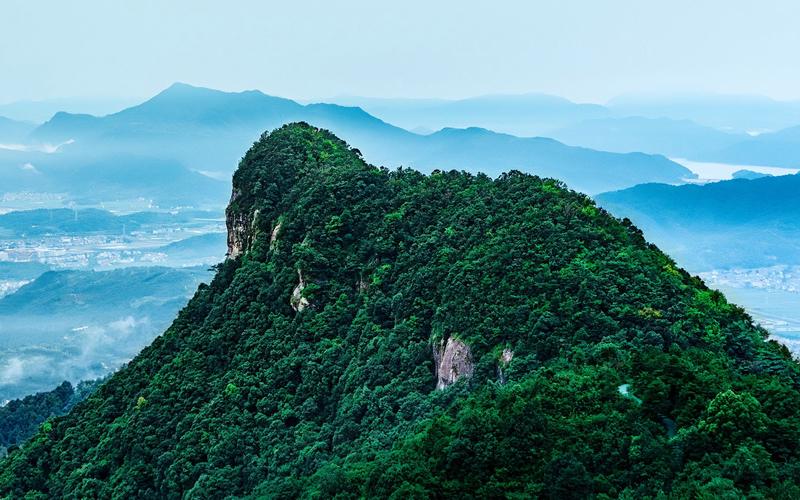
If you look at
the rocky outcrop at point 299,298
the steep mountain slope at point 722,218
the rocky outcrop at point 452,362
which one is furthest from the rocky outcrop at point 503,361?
the steep mountain slope at point 722,218

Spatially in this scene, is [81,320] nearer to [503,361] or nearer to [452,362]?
[452,362]

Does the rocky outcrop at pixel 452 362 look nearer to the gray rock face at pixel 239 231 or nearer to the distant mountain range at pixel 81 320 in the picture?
the gray rock face at pixel 239 231

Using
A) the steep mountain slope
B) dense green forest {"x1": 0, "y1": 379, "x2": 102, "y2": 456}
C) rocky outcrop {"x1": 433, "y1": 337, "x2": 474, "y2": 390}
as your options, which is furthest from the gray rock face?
the steep mountain slope

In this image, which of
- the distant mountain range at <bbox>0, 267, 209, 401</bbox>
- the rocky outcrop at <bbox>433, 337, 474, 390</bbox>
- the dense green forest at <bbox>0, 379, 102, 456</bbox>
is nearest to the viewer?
the rocky outcrop at <bbox>433, 337, 474, 390</bbox>

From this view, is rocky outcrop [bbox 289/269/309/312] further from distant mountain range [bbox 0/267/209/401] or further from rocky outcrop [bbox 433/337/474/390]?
distant mountain range [bbox 0/267/209/401]

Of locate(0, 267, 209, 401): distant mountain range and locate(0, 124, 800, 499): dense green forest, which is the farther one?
locate(0, 267, 209, 401): distant mountain range

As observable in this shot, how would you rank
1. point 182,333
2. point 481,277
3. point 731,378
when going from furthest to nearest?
1. point 182,333
2. point 481,277
3. point 731,378

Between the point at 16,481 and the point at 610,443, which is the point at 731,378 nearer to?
the point at 610,443

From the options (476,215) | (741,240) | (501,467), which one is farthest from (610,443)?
(741,240)
